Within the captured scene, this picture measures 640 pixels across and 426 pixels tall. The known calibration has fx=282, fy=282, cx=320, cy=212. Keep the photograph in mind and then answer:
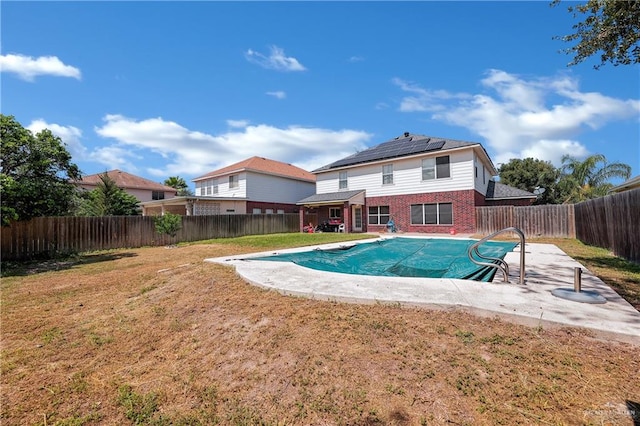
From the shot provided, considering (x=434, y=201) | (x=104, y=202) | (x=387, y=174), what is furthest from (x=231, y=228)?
(x=434, y=201)

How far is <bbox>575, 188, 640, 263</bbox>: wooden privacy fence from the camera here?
25.4ft

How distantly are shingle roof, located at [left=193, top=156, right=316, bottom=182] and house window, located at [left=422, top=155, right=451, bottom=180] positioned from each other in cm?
1309

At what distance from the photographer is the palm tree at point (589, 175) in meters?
24.8

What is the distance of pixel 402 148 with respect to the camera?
2212 cm

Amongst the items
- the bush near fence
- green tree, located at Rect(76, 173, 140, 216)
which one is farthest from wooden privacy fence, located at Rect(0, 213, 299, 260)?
green tree, located at Rect(76, 173, 140, 216)

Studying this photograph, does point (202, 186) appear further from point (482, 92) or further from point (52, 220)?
point (482, 92)

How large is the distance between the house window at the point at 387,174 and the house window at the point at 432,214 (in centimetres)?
273

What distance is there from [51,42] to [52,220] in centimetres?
791

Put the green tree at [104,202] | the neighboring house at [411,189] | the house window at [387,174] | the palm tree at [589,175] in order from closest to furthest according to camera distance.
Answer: the neighboring house at [411,189]
the house window at [387,174]
the green tree at [104,202]
the palm tree at [589,175]

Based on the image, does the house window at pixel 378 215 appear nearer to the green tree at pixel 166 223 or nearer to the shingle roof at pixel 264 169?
the shingle roof at pixel 264 169

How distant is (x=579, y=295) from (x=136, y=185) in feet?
130

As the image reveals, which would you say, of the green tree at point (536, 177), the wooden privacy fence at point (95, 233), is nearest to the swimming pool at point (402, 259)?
the wooden privacy fence at point (95, 233)

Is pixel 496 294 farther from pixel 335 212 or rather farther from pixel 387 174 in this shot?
pixel 335 212

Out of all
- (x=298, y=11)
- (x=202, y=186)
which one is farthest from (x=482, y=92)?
(x=202, y=186)
